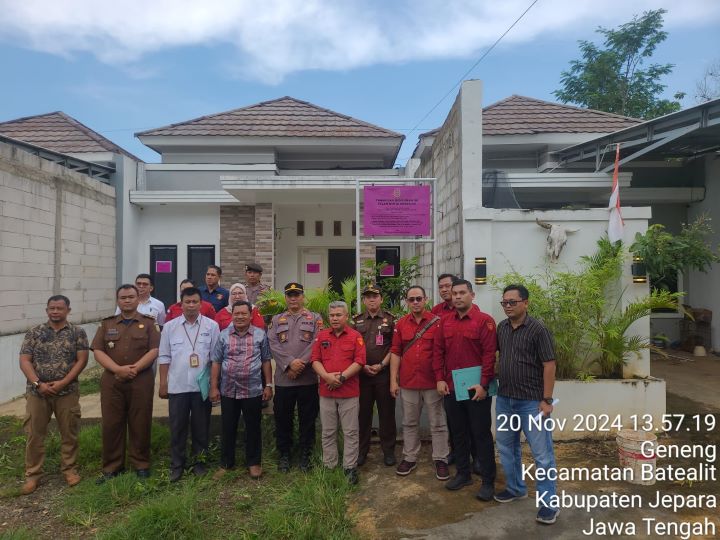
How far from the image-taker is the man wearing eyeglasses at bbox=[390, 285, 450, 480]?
4.39 m

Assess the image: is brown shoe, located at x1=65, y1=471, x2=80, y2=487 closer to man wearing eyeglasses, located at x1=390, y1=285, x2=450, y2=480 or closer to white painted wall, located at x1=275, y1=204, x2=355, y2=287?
man wearing eyeglasses, located at x1=390, y1=285, x2=450, y2=480

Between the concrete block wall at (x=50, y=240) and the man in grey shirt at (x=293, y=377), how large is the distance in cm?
494

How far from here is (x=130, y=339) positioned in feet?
14.6

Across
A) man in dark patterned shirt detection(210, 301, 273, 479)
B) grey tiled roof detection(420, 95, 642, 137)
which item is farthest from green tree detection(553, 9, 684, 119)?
man in dark patterned shirt detection(210, 301, 273, 479)

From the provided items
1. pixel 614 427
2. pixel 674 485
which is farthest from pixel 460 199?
pixel 674 485

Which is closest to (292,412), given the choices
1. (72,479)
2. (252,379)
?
(252,379)

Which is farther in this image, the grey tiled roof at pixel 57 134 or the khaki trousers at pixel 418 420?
the grey tiled roof at pixel 57 134

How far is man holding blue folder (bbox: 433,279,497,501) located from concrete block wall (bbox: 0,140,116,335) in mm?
6459

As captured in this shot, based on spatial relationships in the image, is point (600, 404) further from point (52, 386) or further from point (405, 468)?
point (52, 386)

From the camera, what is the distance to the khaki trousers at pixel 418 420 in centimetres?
440

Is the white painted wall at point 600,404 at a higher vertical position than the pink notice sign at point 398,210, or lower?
lower

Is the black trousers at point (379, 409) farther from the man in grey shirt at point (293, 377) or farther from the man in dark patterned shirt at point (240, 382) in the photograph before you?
the man in dark patterned shirt at point (240, 382)

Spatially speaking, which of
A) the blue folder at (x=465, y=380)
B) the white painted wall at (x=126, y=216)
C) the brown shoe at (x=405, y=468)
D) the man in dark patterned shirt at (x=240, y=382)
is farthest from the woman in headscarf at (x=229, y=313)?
the white painted wall at (x=126, y=216)

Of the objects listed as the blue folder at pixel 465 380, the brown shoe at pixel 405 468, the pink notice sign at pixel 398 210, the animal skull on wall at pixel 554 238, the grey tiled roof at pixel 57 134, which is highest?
the grey tiled roof at pixel 57 134
